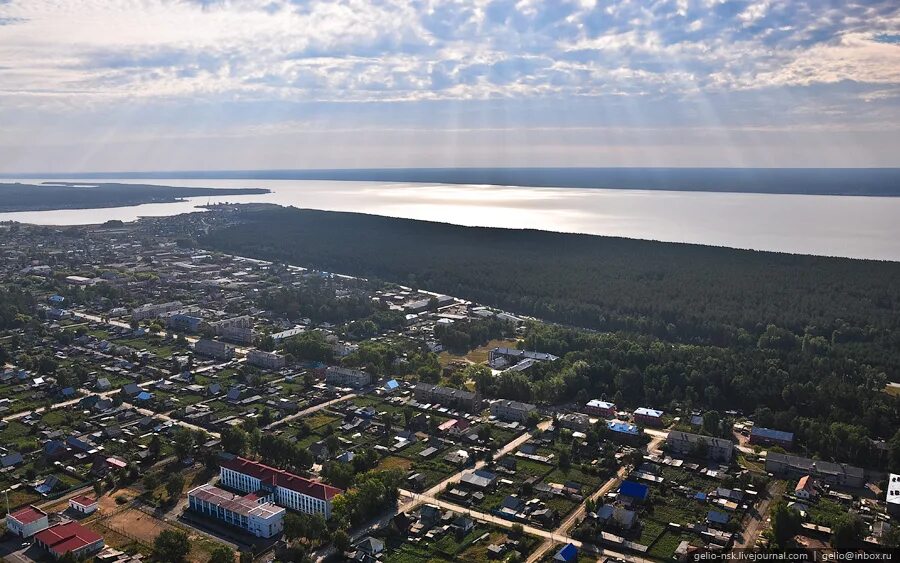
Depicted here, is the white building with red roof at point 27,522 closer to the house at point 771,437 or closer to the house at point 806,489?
the house at point 806,489

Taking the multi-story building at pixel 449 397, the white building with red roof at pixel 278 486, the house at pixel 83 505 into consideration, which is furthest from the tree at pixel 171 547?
the multi-story building at pixel 449 397

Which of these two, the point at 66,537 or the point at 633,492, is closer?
the point at 66,537

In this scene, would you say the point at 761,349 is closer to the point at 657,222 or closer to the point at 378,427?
the point at 378,427

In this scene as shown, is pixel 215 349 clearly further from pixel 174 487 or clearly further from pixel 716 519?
pixel 716 519

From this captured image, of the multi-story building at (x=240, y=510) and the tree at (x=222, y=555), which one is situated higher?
the tree at (x=222, y=555)

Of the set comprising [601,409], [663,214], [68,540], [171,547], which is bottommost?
[663,214]

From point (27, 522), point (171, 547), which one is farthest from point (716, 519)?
point (27, 522)

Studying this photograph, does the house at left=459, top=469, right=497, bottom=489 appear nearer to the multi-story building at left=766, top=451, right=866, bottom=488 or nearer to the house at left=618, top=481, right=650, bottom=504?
the house at left=618, top=481, right=650, bottom=504
